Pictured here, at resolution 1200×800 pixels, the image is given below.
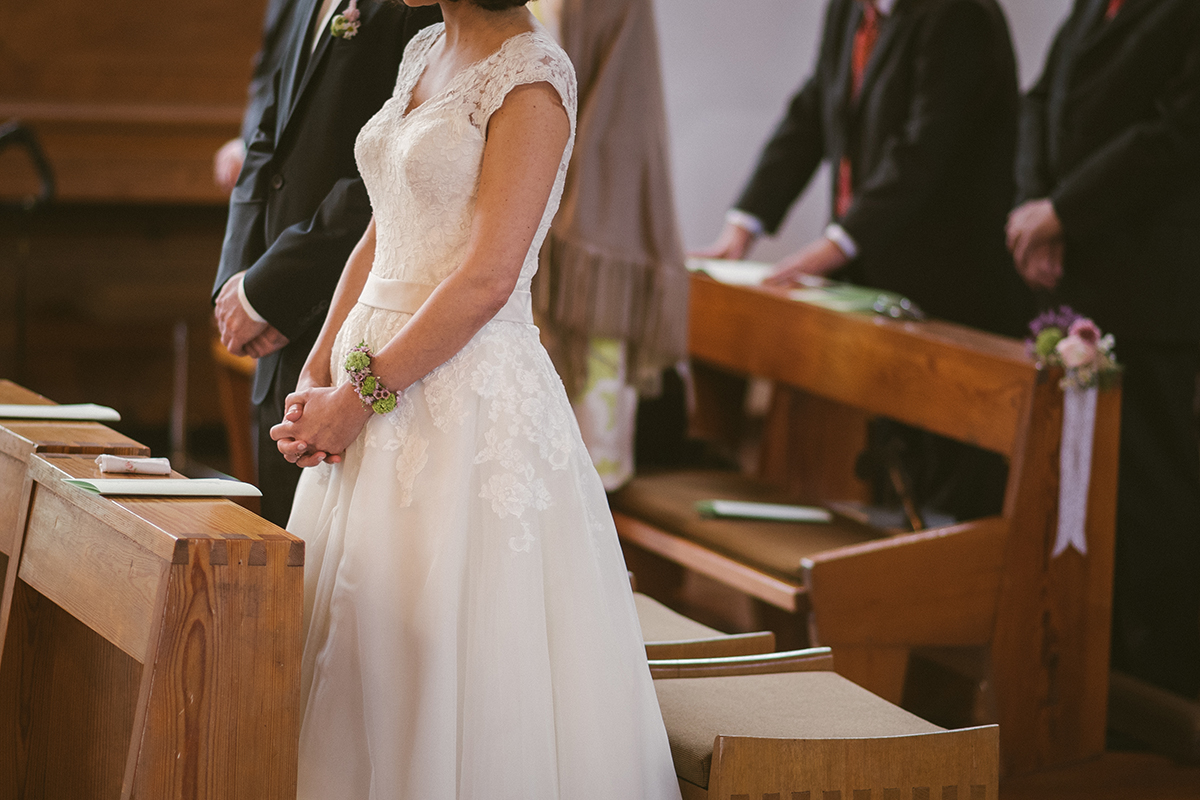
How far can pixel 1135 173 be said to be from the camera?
11.6 feet

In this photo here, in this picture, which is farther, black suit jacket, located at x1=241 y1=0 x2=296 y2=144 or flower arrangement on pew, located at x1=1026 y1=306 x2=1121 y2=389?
flower arrangement on pew, located at x1=1026 y1=306 x2=1121 y2=389

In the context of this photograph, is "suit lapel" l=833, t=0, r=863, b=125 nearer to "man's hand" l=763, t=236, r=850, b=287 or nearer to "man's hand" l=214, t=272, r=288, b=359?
"man's hand" l=763, t=236, r=850, b=287

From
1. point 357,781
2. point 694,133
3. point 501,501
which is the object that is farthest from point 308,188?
point 694,133

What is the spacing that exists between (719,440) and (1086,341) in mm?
1940

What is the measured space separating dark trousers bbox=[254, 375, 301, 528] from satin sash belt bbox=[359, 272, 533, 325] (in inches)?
19.4

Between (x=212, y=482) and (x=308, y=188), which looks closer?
(x=212, y=482)

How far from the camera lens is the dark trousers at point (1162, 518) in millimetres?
3545

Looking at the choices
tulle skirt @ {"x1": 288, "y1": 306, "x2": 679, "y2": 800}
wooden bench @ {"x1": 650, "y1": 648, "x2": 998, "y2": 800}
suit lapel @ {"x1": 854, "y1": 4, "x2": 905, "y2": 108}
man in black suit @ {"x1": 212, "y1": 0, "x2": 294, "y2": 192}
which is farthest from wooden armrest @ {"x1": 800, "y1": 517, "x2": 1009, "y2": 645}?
suit lapel @ {"x1": 854, "y1": 4, "x2": 905, "y2": 108}

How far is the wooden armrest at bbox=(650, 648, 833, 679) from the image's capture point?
2.33m

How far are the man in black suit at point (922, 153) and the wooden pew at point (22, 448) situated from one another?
7.82 feet

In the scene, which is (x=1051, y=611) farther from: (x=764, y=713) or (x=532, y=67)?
(x=532, y=67)

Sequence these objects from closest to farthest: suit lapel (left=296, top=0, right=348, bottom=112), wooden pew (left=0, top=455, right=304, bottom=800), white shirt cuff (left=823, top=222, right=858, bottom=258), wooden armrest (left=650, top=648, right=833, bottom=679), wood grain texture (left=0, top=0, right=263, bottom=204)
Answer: wooden pew (left=0, top=455, right=304, bottom=800) < wooden armrest (left=650, top=648, right=833, bottom=679) < suit lapel (left=296, top=0, right=348, bottom=112) < white shirt cuff (left=823, top=222, right=858, bottom=258) < wood grain texture (left=0, top=0, right=263, bottom=204)

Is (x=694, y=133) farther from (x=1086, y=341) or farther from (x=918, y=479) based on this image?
(x=1086, y=341)

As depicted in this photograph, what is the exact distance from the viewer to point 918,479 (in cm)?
436
